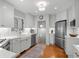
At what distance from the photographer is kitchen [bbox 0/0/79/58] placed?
11.3 feet

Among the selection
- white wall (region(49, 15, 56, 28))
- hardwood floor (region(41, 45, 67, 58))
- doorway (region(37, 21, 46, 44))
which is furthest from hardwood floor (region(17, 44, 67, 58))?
white wall (region(49, 15, 56, 28))

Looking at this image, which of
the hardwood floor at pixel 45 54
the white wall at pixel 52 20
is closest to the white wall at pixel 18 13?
the hardwood floor at pixel 45 54

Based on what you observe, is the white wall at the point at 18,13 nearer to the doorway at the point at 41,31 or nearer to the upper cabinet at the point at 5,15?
the upper cabinet at the point at 5,15

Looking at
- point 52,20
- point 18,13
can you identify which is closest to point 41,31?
point 52,20

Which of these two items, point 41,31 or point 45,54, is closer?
point 45,54

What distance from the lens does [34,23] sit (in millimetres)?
8367

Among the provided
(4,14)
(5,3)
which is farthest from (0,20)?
(5,3)

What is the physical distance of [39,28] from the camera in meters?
8.38

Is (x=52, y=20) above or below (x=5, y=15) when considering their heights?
above

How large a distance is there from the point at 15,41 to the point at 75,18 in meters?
2.68

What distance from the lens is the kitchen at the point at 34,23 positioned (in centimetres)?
345

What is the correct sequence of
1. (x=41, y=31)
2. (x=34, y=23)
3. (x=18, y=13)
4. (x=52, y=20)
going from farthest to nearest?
(x=34, y=23) < (x=41, y=31) < (x=52, y=20) < (x=18, y=13)

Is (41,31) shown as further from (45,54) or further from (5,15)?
(5,15)

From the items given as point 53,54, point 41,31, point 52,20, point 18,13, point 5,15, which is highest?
point 18,13
